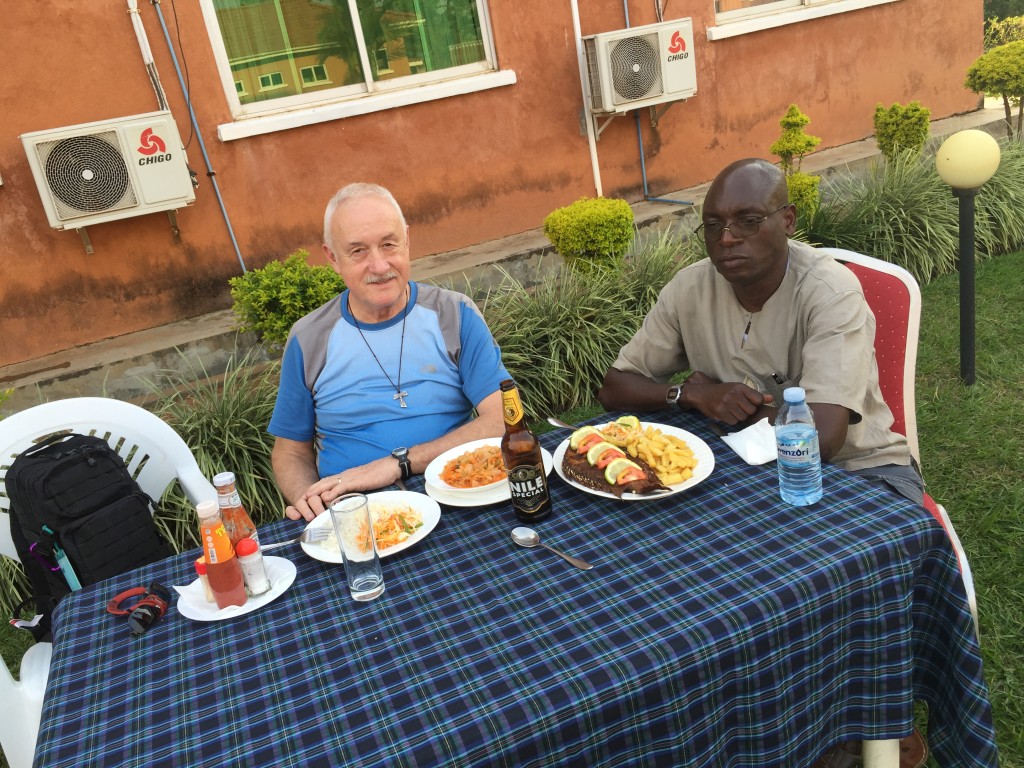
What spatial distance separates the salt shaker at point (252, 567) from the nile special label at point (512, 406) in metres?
0.62

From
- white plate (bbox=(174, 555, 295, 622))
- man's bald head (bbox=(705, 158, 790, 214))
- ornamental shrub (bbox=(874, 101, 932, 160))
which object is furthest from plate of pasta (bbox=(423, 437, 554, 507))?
ornamental shrub (bbox=(874, 101, 932, 160))

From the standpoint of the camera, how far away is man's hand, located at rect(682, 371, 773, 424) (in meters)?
2.10

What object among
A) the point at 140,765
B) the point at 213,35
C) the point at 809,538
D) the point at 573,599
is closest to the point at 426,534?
the point at 573,599

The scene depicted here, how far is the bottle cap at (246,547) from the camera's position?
1.71 m

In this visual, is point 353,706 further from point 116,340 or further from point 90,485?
point 116,340

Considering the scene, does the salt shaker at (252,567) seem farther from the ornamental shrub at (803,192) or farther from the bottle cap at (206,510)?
the ornamental shrub at (803,192)

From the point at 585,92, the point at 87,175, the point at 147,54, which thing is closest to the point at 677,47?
the point at 585,92

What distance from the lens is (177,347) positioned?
512 cm

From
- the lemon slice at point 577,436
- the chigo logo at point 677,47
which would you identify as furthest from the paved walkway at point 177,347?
the lemon slice at point 577,436

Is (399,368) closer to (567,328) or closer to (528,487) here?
(528,487)

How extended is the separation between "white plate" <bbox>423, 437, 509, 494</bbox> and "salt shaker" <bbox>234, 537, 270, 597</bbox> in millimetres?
491

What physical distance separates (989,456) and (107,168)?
5.34m

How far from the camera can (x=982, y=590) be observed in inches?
107

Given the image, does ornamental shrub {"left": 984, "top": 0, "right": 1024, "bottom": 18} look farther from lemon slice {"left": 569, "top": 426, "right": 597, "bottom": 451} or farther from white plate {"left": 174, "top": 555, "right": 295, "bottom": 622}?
white plate {"left": 174, "top": 555, "right": 295, "bottom": 622}
